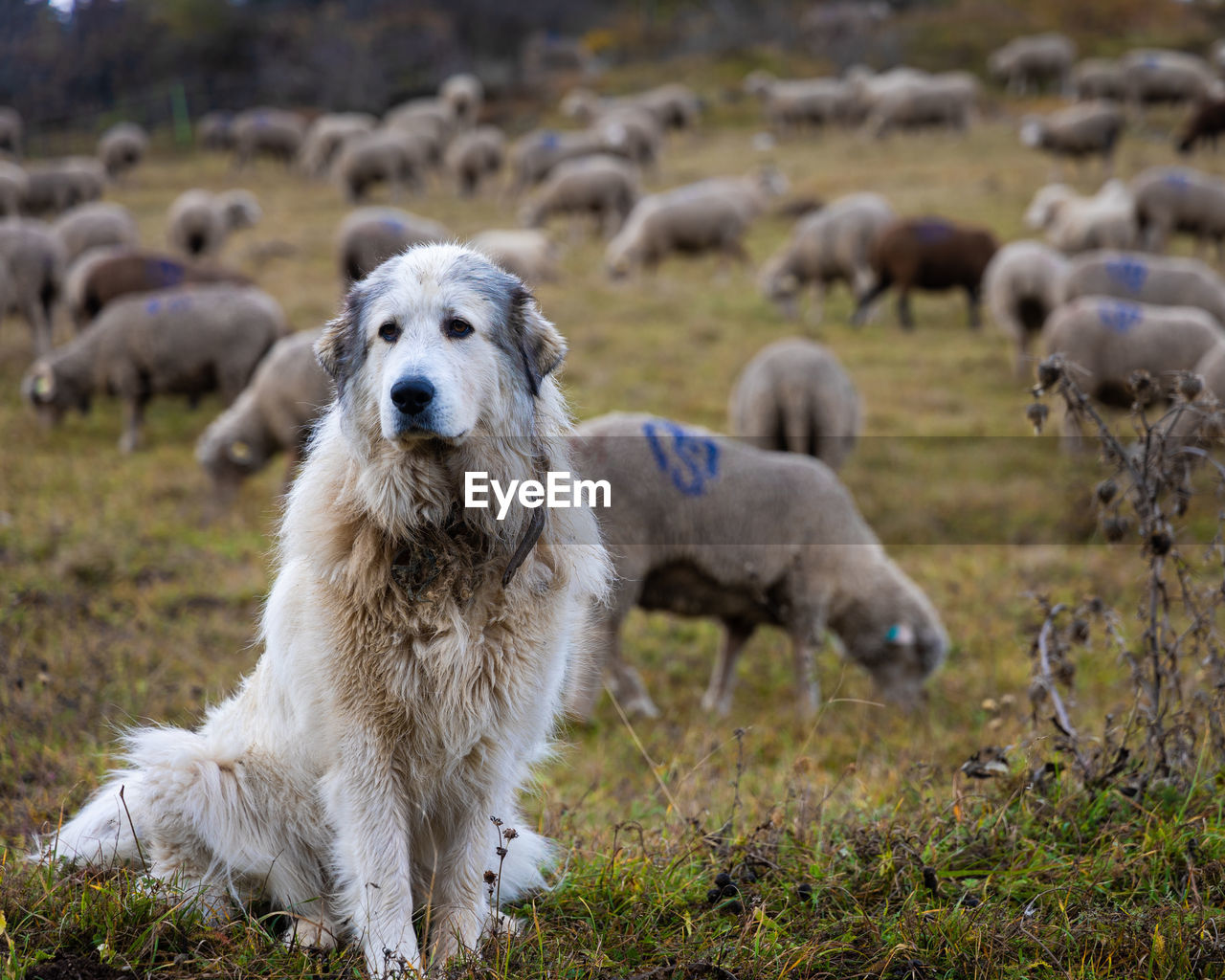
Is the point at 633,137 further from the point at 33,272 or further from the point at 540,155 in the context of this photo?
the point at 33,272

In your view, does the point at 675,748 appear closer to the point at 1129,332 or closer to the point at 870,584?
the point at 870,584

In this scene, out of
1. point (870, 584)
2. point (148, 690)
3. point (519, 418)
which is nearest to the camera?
point (519, 418)

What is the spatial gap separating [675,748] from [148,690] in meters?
2.49

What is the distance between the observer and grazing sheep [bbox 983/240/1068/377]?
13.0m

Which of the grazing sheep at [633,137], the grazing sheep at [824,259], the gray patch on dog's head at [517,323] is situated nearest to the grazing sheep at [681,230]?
the grazing sheep at [824,259]

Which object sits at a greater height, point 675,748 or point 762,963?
point 762,963

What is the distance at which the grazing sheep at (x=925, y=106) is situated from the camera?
28969 mm

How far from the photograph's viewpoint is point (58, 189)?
22.2 m

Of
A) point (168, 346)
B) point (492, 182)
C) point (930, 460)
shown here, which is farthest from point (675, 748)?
point (492, 182)

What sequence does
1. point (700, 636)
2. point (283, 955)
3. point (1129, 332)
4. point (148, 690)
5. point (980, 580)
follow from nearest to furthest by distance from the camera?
point (283, 955), point (148, 690), point (700, 636), point (980, 580), point (1129, 332)

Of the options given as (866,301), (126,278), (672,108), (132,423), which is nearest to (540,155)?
(672,108)

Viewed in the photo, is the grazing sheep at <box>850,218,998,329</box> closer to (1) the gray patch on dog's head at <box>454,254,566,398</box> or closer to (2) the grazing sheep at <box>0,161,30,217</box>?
(1) the gray patch on dog's head at <box>454,254,566,398</box>

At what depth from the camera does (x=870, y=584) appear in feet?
20.2

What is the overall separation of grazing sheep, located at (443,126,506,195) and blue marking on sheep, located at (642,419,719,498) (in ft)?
70.3
